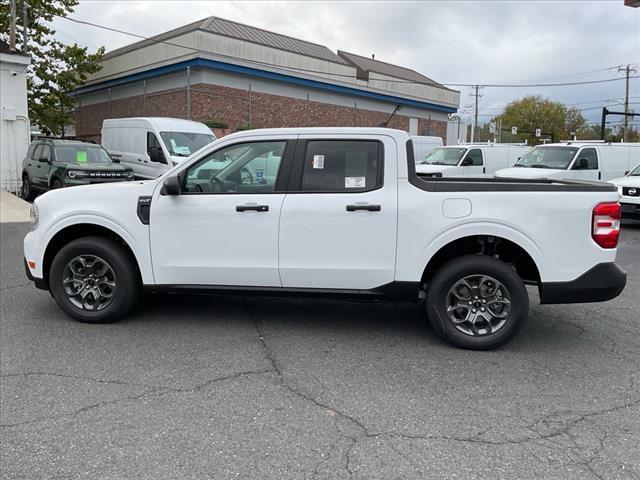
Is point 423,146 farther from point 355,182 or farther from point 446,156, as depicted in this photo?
point 355,182

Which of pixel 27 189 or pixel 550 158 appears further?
pixel 27 189

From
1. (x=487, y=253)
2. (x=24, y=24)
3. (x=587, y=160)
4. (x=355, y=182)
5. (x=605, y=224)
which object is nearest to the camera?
(x=605, y=224)

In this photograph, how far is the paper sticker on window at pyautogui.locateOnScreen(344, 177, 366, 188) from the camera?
4668 millimetres

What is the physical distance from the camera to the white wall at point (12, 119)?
18875 mm

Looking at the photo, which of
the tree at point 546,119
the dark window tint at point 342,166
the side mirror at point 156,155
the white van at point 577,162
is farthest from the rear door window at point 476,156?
the tree at point 546,119

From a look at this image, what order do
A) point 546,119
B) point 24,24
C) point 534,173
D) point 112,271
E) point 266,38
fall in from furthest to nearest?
point 546,119
point 266,38
point 24,24
point 534,173
point 112,271

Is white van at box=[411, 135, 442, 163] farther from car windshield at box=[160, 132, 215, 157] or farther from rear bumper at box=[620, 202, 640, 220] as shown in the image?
rear bumper at box=[620, 202, 640, 220]

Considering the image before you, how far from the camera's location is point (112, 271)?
5055 millimetres

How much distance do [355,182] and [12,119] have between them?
18.4 meters

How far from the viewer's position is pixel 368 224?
4578 mm

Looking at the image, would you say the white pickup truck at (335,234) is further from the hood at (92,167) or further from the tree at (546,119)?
the tree at (546,119)

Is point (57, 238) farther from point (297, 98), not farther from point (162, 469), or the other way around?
point (297, 98)

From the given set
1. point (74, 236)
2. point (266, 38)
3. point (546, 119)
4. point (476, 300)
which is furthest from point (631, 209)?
point (546, 119)

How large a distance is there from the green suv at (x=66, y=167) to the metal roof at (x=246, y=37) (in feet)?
46.9
